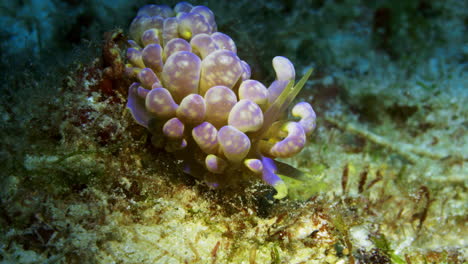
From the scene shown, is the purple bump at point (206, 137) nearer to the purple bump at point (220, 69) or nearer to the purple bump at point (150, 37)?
the purple bump at point (220, 69)

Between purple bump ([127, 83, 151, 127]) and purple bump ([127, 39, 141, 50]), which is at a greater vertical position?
purple bump ([127, 39, 141, 50])

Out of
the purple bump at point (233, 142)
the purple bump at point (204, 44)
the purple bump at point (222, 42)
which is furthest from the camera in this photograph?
the purple bump at point (222, 42)

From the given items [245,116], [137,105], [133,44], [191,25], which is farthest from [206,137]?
[133,44]

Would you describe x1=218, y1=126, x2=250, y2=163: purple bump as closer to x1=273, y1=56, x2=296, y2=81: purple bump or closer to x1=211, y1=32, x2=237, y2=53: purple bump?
x1=273, y1=56, x2=296, y2=81: purple bump

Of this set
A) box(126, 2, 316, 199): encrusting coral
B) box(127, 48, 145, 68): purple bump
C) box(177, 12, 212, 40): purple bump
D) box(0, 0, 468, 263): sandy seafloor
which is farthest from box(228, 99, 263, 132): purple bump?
box(127, 48, 145, 68): purple bump

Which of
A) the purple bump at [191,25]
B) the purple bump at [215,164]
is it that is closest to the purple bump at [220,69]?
the purple bump at [191,25]
